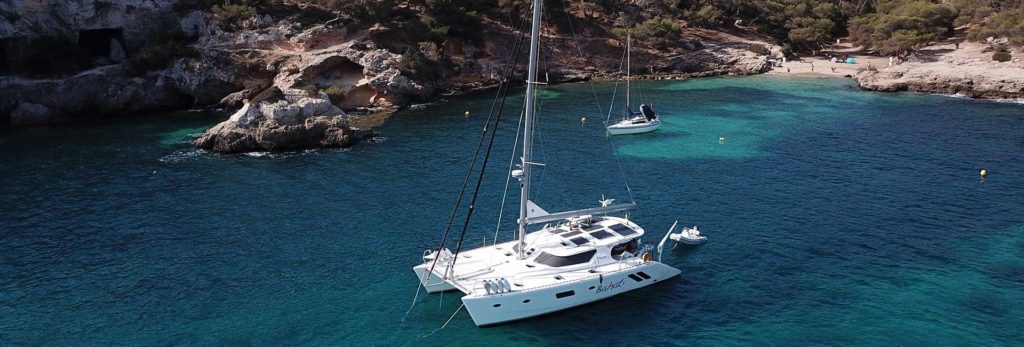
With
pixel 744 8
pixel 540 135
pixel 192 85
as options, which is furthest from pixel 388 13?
pixel 744 8

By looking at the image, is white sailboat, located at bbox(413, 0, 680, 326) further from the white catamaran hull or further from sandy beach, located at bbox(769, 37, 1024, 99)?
sandy beach, located at bbox(769, 37, 1024, 99)

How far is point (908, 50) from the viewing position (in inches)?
4161

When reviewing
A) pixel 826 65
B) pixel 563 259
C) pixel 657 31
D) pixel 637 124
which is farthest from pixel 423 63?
pixel 826 65

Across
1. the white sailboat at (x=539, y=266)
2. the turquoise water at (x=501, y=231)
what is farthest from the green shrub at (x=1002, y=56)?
the white sailboat at (x=539, y=266)

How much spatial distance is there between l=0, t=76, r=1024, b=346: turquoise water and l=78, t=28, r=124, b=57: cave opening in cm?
1621

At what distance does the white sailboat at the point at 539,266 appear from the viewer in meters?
33.4

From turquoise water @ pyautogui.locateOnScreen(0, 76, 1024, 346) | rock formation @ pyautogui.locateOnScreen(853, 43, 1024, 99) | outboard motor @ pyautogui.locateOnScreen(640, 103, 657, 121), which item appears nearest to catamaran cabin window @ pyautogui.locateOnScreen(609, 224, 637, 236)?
turquoise water @ pyautogui.locateOnScreen(0, 76, 1024, 346)

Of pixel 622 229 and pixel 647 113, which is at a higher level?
pixel 647 113

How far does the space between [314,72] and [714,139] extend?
144 feet

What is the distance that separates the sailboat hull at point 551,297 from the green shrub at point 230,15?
2577 inches

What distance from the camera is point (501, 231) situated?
4541 centimetres

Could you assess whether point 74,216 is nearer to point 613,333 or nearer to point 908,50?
point 613,333

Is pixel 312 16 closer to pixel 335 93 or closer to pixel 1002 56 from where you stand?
pixel 335 93

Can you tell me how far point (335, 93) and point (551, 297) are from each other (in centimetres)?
5116
